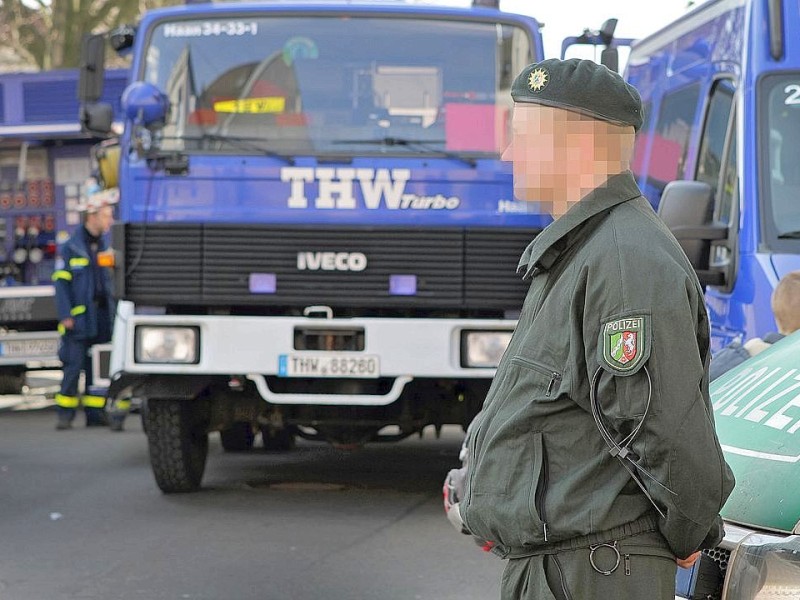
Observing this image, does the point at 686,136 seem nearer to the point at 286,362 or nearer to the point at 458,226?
the point at 458,226

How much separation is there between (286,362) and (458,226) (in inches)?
45.5

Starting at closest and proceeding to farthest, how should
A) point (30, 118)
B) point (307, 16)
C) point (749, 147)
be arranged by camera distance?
1. point (749, 147)
2. point (307, 16)
3. point (30, 118)

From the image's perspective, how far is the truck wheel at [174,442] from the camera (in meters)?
8.07

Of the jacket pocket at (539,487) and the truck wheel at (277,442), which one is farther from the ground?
the jacket pocket at (539,487)

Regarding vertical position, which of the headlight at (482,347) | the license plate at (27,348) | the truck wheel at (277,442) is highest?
the headlight at (482,347)

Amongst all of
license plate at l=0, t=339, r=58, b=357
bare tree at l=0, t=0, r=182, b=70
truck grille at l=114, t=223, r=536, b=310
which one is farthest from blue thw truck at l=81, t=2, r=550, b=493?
bare tree at l=0, t=0, r=182, b=70

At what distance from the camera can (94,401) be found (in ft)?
41.3

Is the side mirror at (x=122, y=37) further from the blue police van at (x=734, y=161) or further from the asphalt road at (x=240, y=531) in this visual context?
the blue police van at (x=734, y=161)

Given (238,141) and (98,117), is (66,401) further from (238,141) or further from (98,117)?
(238,141)

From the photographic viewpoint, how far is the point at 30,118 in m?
15.2

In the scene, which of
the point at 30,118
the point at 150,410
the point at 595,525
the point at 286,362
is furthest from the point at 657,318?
the point at 30,118

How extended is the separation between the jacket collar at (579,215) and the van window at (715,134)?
4444 millimetres

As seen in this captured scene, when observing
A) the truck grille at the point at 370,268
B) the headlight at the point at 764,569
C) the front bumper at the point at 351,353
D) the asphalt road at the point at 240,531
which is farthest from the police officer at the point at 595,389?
the truck grille at the point at 370,268

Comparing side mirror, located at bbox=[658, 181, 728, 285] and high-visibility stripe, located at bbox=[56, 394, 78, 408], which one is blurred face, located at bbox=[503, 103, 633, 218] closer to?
side mirror, located at bbox=[658, 181, 728, 285]
